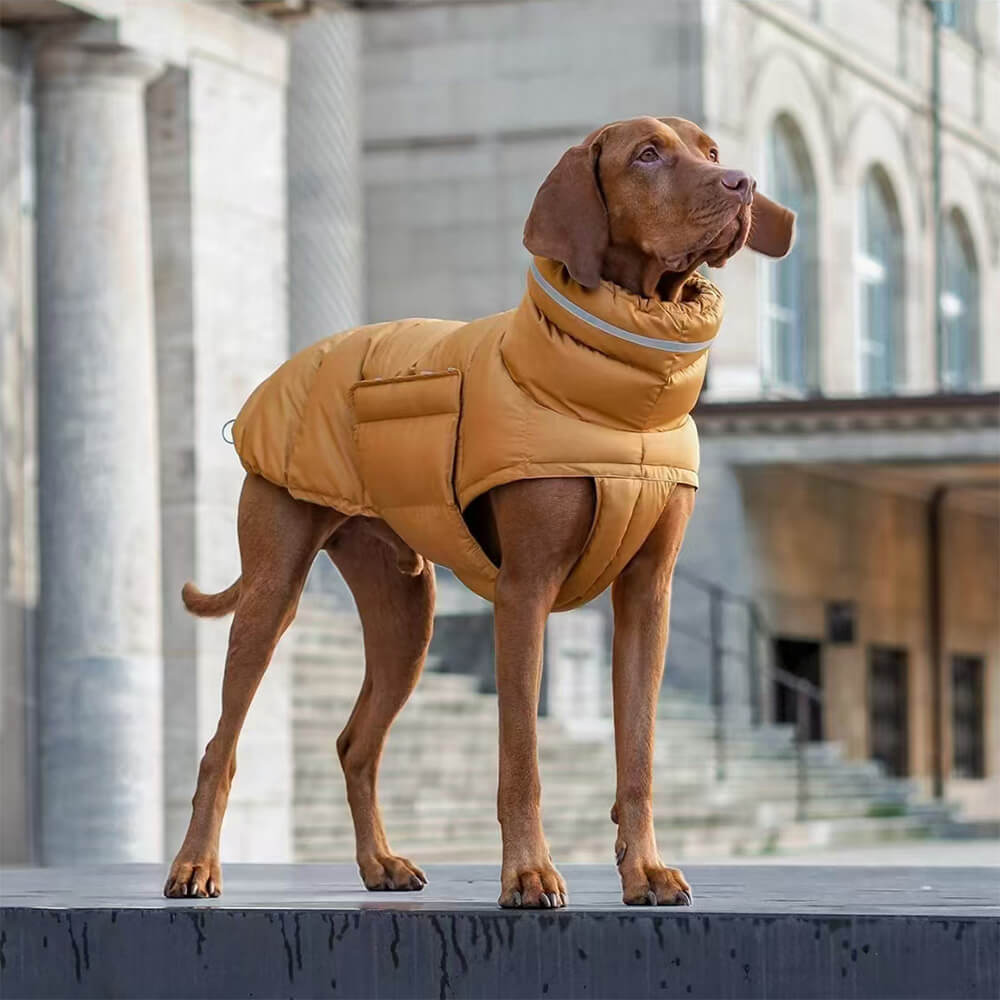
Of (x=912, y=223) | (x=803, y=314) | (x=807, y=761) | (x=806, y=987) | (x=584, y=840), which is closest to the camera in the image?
(x=806, y=987)

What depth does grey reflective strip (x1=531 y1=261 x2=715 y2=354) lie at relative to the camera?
680 centimetres

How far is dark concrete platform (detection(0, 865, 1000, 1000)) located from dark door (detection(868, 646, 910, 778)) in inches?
981

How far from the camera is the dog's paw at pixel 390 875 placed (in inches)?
301

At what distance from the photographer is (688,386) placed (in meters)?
6.96

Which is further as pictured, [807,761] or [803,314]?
[803,314]

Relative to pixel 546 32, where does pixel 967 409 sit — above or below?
below

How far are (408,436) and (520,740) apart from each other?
0.99 m

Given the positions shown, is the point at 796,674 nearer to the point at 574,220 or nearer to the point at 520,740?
the point at 520,740

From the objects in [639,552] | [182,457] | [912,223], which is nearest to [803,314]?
[912,223]

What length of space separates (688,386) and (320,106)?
20.1 meters

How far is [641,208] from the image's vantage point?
6723 millimetres

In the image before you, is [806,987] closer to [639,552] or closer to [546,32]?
[639,552]

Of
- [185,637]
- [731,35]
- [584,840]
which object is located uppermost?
[731,35]

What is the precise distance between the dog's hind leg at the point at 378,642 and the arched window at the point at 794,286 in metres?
24.1
